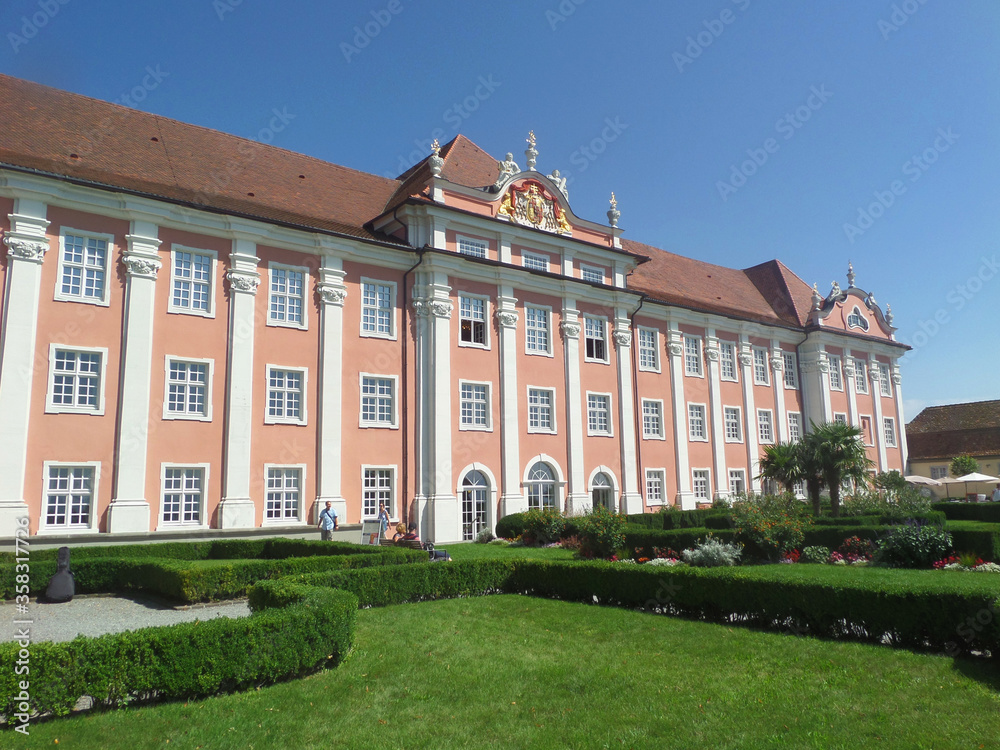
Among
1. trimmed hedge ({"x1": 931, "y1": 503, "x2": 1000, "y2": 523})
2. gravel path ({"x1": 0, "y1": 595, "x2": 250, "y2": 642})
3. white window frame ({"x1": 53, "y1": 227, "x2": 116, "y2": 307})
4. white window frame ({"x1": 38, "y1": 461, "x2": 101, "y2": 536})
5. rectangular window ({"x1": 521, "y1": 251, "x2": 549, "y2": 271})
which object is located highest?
rectangular window ({"x1": 521, "y1": 251, "x2": 549, "y2": 271})

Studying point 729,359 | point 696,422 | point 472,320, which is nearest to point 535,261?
point 472,320

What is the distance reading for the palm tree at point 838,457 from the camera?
27.8 metres

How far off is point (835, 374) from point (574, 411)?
2303 cm

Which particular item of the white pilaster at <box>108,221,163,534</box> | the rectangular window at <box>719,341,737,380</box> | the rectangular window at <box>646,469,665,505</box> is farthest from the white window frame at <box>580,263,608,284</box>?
the white pilaster at <box>108,221,163,534</box>

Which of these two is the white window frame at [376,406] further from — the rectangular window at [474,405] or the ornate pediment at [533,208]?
the ornate pediment at [533,208]

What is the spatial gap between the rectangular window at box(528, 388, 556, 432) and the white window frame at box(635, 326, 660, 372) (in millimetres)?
6530

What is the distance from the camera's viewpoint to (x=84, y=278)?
21688 mm

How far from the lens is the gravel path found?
37.7 feet

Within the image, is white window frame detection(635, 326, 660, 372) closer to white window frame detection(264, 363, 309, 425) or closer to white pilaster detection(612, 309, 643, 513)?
white pilaster detection(612, 309, 643, 513)

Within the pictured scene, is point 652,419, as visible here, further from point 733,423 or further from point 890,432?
point 890,432

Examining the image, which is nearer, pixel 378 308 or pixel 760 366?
pixel 378 308

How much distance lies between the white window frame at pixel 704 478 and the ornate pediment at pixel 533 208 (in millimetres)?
14091

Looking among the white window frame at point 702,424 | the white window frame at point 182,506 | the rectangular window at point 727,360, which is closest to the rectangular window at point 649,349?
the white window frame at point 702,424

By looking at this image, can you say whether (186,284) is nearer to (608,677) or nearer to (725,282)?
(608,677)
